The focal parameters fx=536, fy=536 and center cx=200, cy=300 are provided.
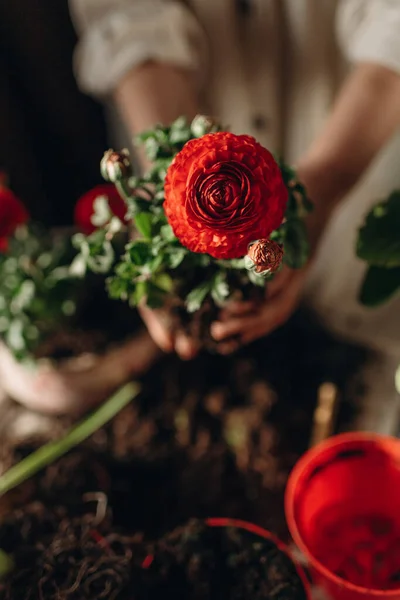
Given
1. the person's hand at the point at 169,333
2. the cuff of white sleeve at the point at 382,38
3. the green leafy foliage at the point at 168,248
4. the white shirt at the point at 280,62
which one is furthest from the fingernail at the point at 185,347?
the cuff of white sleeve at the point at 382,38

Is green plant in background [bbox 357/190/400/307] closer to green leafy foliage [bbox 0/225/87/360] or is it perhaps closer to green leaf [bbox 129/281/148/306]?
green leaf [bbox 129/281/148/306]

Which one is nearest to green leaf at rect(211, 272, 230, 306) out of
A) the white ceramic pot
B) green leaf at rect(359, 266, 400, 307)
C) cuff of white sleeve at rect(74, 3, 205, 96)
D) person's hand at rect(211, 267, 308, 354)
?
person's hand at rect(211, 267, 308, 354)

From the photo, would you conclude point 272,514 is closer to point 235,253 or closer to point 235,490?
point 235,490

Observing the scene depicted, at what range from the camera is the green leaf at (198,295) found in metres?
0.46

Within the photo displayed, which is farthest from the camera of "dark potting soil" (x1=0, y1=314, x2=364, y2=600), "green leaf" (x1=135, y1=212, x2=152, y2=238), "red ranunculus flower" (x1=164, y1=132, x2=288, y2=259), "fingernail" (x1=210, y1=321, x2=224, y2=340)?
"dark potting soil" (x1=0, y1=314, x2=364, y2=600)

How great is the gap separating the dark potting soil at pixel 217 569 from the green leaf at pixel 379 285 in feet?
0.89

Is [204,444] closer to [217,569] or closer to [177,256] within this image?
[217,569]

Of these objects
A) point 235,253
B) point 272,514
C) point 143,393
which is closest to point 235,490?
point 272,514

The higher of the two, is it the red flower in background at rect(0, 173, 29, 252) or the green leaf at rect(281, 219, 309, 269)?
the red flower in background at rect(0, 173, 29, 252)

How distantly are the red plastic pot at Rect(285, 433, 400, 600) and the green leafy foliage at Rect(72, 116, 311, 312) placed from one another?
0.67 feet

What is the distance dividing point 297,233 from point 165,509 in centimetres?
42

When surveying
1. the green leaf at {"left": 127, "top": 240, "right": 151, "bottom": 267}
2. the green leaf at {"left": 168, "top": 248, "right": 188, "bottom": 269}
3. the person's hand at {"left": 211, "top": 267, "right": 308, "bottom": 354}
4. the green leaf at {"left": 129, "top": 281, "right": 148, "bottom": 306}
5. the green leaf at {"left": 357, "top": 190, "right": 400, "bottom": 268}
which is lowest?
the person's hand at {"left": 211, "top": 267, "right": 308, "bottom": 354}

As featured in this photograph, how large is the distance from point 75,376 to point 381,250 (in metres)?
0.41

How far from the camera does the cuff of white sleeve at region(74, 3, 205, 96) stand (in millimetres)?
736
